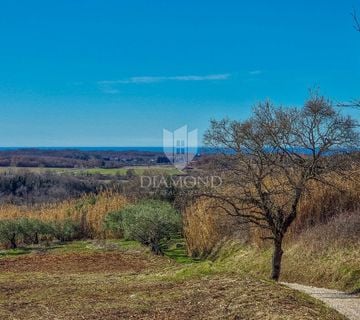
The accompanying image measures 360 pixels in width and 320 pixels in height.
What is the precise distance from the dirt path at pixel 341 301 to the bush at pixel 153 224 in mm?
9617

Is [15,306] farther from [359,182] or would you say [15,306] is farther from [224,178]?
[359,182]

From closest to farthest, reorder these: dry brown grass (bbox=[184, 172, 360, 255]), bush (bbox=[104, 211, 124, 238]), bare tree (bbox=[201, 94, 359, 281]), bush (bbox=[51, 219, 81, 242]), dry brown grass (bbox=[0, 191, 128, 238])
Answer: bare tree (bbox=[201, 94, 359, 281]) → dry brown grass (bbox=[184, 172, 360, 255]) → bush (bbox=[104, 211, 124, 238]) → bush (bbox=[51, 219, 81, 242]) → dry brown grass (bbox=[0, 191, 128, 238])

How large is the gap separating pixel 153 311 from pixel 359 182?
38.2ft

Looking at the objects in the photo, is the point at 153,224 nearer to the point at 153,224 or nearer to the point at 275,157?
the point at 153,224

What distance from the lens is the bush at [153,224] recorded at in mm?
20953

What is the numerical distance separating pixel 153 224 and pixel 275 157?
877cm

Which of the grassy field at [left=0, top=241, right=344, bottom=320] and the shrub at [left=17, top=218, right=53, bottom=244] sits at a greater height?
the grassy field at [left=0, top=241, right=344, bottom=320]

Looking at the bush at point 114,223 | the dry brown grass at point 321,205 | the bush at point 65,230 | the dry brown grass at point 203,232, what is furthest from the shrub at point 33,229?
the dry brown grass at point 321,205

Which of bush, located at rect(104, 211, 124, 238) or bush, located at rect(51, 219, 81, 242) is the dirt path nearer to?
bush, located at rect(104, 211, 124, 238)

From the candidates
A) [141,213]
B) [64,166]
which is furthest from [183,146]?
[64,166]

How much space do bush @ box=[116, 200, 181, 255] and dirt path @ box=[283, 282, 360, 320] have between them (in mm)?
9617

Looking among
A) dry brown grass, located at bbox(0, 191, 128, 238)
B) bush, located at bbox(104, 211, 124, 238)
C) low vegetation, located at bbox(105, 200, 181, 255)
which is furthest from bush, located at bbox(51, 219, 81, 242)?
low vegetation, located at bbox(105, 200, 181, 255)

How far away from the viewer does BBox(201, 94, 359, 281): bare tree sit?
40.9ft

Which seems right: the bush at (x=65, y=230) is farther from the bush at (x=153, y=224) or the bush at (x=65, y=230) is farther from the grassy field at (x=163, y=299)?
the grassy field at (x=163, y=299)
